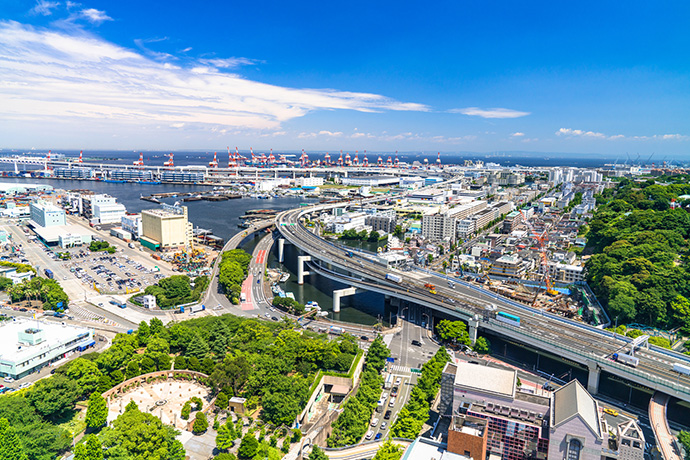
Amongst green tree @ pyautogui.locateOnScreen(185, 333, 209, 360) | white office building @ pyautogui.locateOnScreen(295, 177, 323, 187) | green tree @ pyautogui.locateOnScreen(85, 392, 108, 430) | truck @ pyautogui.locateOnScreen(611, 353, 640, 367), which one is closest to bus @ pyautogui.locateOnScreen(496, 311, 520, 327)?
truck @ pyautogui.locateOnScreen(611, 353, 640, 367)

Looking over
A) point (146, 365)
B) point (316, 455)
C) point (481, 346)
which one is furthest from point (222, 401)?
point (481, 346)

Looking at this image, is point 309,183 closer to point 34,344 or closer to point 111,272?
point 111,272

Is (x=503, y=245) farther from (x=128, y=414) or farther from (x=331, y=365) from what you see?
(x=128, y=414)

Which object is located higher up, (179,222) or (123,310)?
(179,222)

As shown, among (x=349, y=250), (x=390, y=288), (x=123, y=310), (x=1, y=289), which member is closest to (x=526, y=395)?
(x=390, y=288)

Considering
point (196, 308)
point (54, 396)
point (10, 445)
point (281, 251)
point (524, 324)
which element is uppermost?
point (10, 445)

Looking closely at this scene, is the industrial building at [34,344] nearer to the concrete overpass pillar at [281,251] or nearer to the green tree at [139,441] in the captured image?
the green tree at [139,441]
